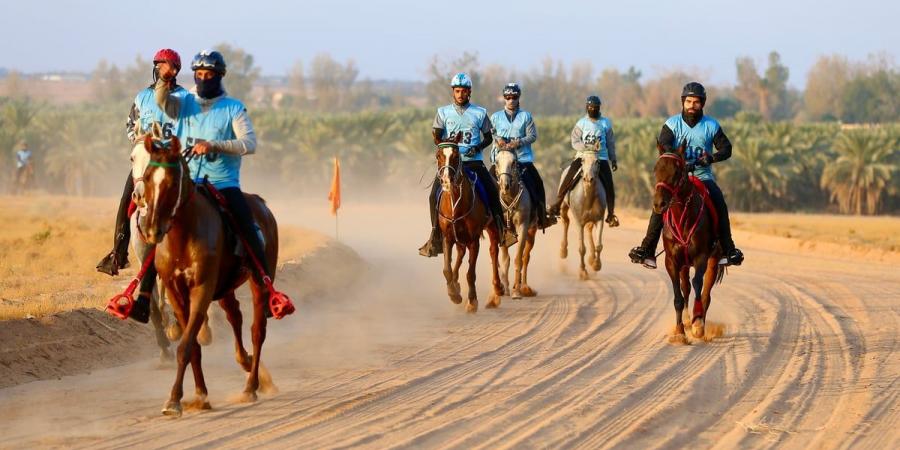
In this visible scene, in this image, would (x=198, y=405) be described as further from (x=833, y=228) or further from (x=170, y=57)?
(x=833, y=228)

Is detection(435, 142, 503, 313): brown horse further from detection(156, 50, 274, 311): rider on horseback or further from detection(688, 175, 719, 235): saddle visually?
detection(156, 50, 274, 311): rider on horseback

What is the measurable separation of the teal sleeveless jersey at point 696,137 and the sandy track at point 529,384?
2.12m

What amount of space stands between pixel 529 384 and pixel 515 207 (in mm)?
8390

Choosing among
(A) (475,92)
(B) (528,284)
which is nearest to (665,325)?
(B) (528,284)

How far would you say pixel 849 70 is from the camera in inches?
6575

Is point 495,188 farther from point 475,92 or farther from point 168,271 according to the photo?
point 475,92

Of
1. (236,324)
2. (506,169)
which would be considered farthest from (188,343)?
(506,169)

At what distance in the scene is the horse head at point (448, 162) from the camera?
1761 cm

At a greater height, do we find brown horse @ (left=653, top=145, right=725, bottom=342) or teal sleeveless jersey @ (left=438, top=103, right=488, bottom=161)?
teal sleeveless jersey @ (left=438, top=103, right=488, bottom=161)

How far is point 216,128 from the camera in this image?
11.5 meters

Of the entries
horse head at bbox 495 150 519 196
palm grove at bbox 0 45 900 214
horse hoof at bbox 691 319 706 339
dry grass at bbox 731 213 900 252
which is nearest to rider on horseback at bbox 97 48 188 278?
horse hoof at bbox 691 319 706 339

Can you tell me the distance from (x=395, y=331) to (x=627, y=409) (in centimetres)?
601

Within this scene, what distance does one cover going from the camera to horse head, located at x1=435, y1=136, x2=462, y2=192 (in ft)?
57.8

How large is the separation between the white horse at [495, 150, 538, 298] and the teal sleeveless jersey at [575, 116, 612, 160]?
2.78m
